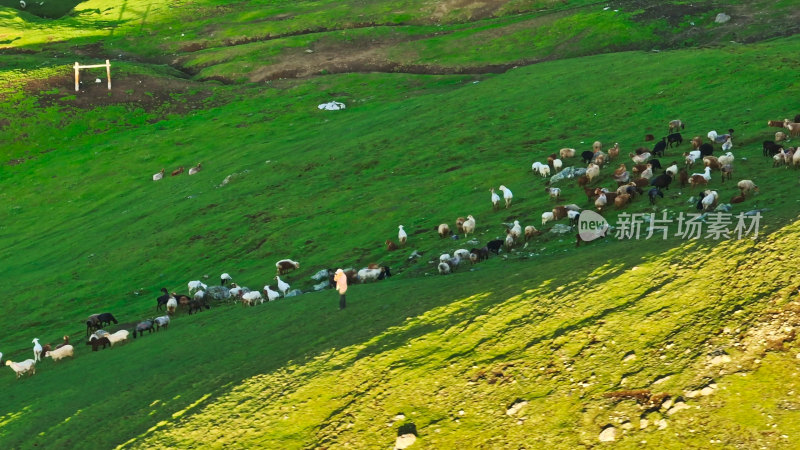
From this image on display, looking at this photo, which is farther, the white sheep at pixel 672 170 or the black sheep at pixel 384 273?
the white sheep at pixel 672 170

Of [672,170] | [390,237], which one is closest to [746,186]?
[672,170]

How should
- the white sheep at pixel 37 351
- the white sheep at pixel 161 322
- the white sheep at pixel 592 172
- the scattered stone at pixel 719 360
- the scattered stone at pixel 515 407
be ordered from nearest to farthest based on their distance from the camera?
the scattered stone at pixel 719 360
the scattered stone at pixel 515 407
the white sheep at pixel 37 351
the white sheep at pixel 161 322
the white sheep at pixel 592 172

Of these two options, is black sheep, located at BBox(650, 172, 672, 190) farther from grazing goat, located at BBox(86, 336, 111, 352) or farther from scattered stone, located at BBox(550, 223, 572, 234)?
grazing goat, located at BBox(86, 336, 111, 352)

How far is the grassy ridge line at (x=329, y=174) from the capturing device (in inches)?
1714

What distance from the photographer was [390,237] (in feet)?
133

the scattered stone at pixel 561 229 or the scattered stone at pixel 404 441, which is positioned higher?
the scattered stone at pixel 404 441

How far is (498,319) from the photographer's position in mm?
20781

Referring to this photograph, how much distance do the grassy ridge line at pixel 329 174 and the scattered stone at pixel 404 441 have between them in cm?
1911

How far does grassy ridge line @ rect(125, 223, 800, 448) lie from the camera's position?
54.5ft

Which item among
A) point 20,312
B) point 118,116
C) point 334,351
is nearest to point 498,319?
point 334,351

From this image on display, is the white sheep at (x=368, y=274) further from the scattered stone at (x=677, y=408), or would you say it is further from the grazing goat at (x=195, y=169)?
the grazing goat at (x=195, y=169)

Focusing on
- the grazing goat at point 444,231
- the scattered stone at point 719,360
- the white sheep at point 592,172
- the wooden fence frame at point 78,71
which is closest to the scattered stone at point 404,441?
the scattered stone at point 719,360

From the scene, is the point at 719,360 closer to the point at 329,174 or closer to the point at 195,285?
the point at 195,285

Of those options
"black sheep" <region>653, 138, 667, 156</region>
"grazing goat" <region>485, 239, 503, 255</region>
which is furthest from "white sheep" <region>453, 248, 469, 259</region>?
"black sheep" <region>653, 138, 667, 156</region>
